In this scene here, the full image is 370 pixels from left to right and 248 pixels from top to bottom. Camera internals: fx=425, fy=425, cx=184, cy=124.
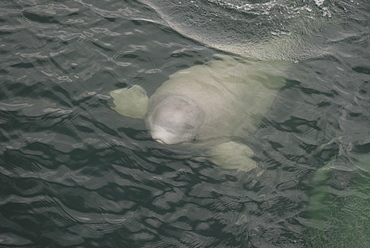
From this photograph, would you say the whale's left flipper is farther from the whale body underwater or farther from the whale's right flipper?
the whale's right flipper

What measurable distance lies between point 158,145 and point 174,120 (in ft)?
1.33

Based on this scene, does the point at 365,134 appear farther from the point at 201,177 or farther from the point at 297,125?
the point at 201,177

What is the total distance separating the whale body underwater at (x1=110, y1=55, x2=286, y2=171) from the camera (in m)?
5.47

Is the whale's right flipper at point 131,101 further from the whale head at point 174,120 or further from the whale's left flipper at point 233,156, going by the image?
the whale's left flipper at point 233,156

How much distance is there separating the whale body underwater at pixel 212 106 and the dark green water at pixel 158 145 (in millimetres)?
154

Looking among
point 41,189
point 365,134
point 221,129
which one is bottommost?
point 41,189

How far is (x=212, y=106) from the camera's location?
5.92 metres

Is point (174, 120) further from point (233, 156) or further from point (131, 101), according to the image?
point (233, 156)

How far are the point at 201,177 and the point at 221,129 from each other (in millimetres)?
955

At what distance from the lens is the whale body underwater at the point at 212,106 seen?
18.0 feet

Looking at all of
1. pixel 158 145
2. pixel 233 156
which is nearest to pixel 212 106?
pixel 233 156

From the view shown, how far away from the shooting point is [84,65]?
6023 mm

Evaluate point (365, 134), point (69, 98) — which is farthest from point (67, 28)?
point (365, 134)

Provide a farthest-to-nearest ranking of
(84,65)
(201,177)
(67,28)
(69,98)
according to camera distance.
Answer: (67,28) → (84,65) → (69,98) → (201,177)
